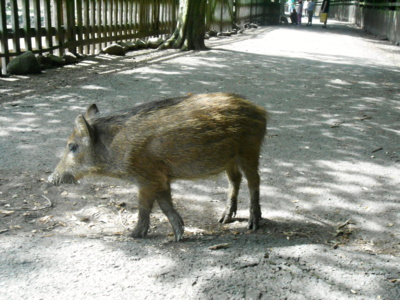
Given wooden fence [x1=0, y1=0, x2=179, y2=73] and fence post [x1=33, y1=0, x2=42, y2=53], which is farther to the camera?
fence post [x1=33, y1=0, x2=42, y2=53]

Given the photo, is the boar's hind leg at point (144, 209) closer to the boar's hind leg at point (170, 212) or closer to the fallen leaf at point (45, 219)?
the boar's hind leg at point (170, 212)

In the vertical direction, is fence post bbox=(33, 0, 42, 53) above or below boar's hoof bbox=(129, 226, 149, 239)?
above

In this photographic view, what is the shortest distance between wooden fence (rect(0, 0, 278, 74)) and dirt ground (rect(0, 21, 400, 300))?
5.37 feet

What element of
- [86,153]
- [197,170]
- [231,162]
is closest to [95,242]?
[86,153]

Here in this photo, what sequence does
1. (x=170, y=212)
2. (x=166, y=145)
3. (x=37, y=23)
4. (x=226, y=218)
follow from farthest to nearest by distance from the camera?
1. (x=37, y=23)
2. (x=226, y=218)
3. (x=170, y=212)
4. (x=166, y=145)

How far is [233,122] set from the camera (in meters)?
3.64

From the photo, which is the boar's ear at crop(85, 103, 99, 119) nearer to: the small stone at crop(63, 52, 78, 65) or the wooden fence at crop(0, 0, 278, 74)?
the wooden fence at crop(0, 0, 278, 74)

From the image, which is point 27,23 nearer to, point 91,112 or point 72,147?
point 91,112

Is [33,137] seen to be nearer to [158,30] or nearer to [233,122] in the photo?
[233,122]

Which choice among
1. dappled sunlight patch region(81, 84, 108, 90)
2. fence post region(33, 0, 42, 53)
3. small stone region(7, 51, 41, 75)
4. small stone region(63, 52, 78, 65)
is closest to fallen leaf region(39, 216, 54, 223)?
dappled sunlight patch region(81, 84, 108, 90)

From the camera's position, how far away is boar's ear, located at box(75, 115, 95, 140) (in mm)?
3516

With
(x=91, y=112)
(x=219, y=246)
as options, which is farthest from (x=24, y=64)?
(x=219, y=246)

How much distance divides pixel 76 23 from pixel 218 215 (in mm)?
9148

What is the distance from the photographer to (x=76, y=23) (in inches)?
467
